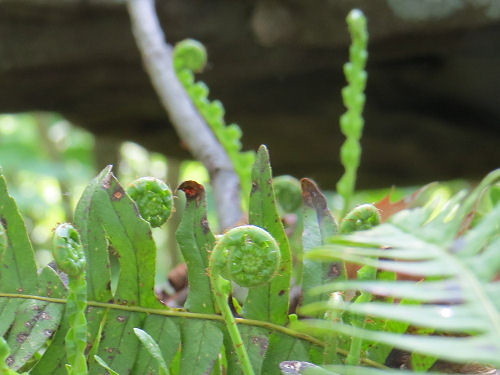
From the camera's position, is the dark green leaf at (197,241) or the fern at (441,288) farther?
the dark green leaf at (197,241)

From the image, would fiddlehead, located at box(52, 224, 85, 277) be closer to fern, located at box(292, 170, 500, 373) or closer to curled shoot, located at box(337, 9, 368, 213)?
fern, located at box(292, 170, 500, 373)

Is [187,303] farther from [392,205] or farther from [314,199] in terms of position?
[392,205]

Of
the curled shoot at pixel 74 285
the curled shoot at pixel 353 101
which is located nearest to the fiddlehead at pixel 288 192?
the curled shoot at pixel 353 101

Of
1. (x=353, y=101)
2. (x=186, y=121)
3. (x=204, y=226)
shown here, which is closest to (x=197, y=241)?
(x=204, y=226)

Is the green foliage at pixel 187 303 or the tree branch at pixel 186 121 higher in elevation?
the tree branch at pixel 186 121

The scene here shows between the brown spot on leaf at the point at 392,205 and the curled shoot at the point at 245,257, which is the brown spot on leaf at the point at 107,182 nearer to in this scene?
the curled shoot at the point at 245,257

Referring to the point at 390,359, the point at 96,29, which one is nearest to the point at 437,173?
the point at 96,29
